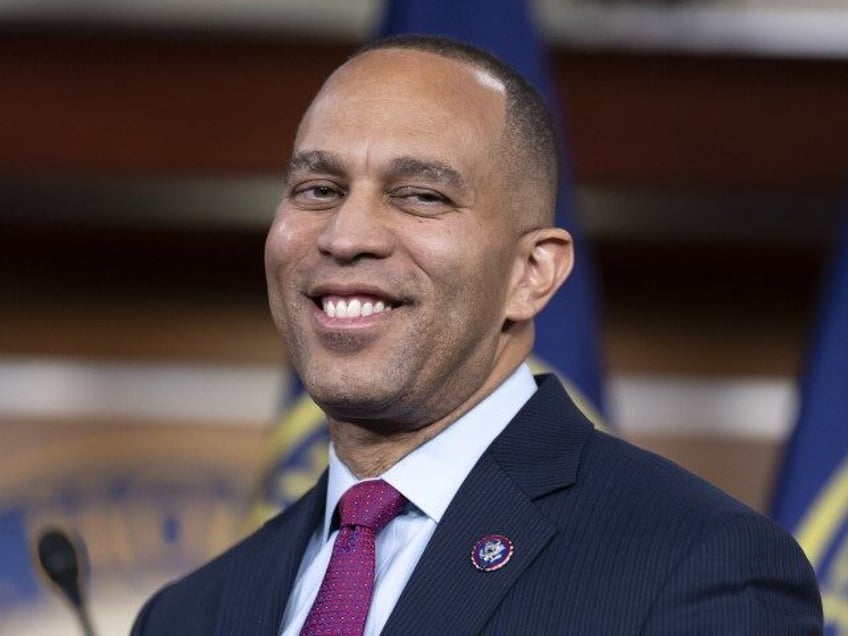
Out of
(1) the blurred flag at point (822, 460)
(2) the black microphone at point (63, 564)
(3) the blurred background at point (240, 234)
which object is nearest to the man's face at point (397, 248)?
(2) the black microphone at point (63, 564)

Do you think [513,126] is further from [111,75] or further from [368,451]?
[111,75]

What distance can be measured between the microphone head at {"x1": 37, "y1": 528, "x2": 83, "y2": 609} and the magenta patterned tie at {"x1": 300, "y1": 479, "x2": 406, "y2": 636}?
1.01 feet

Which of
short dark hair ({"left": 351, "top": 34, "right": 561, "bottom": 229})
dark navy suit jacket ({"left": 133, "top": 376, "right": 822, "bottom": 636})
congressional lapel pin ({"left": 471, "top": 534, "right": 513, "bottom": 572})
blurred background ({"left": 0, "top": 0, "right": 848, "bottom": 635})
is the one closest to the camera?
dark navy suit jacket ({"left": 133, "top": 376, "right": 822, "bottom": 636})

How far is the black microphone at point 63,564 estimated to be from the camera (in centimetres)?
181

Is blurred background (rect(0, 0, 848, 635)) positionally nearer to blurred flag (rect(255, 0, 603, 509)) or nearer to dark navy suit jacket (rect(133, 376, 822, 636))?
blurred flag (rect(255, 0, 603, 509))

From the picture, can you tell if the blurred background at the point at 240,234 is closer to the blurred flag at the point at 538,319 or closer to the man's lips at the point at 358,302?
the blurred flag at the point at 538,319

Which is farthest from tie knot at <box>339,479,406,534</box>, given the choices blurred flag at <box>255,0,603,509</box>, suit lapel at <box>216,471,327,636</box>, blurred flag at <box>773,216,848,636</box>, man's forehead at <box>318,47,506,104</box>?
blurred flag at <box>773,216,848,636</box>

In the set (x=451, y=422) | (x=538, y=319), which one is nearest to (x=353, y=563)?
(x=451, y=422)

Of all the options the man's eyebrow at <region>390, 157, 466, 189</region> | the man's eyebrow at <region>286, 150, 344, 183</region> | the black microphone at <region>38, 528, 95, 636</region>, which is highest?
the man's eyebrow at <region>390, 157, 466, 189</region>

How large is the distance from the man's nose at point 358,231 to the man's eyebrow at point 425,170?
36 millimetres

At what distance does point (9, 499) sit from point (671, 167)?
1862 mm

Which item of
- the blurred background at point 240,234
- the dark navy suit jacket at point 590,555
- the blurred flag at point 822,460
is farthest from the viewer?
the blurred background at point 240,234

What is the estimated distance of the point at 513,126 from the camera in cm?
178

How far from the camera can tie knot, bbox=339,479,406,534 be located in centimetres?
169
